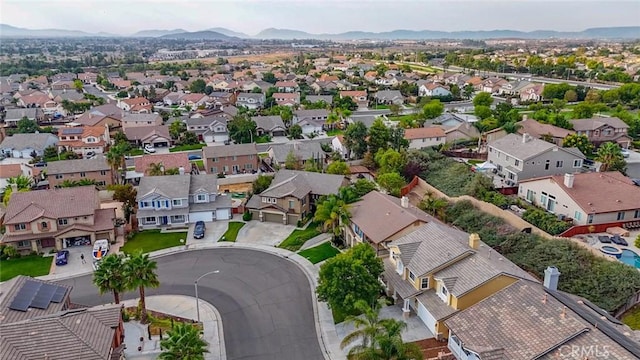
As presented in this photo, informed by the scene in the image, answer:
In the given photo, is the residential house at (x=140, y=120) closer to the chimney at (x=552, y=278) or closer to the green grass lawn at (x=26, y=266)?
the green grass lawn at (x=26, y=266)

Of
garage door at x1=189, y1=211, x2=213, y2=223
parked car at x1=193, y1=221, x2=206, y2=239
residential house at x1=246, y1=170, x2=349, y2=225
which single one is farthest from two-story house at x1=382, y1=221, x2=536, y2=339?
garage door at x1=189, y1=211, x2=213, y2=223

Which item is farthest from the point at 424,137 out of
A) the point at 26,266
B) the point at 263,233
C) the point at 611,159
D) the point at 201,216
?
the point at 26,266

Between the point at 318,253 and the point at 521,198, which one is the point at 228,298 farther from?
the point at 521,198

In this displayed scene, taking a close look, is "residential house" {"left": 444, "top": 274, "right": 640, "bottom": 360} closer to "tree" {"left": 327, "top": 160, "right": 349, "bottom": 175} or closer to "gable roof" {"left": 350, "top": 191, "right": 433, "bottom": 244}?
"gable roof" {"left": 350, "top": 191, "right": 433, "bottom": 244}

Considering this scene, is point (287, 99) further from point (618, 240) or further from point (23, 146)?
point (618, 240)

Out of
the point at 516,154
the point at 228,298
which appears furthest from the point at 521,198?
the point at 228,298

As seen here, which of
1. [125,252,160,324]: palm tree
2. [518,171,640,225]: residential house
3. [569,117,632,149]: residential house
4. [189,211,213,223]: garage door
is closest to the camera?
[125,252,160,324]: palm tree
